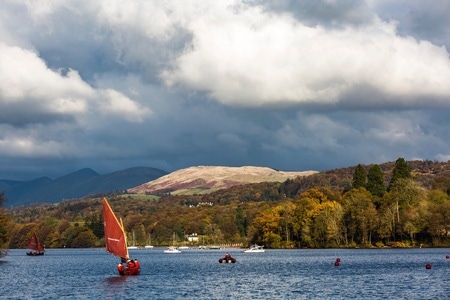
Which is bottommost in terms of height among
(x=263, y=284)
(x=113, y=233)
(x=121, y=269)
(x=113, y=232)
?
(x=263, y=284)

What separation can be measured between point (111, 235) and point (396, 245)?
109 m

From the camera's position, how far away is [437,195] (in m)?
187

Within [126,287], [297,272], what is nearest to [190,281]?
[126,287]

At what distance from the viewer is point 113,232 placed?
327 feet

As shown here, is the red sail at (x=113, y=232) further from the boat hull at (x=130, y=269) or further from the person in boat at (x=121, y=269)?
the boat hull at (x=130, y=269)

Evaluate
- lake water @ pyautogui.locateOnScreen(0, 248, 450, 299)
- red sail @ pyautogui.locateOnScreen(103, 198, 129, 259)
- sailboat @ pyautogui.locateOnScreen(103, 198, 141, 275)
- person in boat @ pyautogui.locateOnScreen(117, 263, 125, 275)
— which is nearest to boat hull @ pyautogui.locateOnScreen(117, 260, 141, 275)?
person in boat @ pyautogui.locateOnScreen(117, 263, 125, 275)

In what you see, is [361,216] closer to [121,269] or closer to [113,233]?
[121,269]

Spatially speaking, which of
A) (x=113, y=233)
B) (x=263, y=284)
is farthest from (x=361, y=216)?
(x=263, y=284)

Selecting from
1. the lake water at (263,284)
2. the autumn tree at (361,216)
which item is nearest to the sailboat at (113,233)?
the lake water at (263,284)

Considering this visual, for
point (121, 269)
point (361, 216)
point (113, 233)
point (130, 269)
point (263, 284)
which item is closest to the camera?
point (263, 284)

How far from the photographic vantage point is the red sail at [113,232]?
99.0 metres

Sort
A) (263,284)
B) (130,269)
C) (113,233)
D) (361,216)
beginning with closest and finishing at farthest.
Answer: (263,284) → (113,233) → (130,269) → (361,216)

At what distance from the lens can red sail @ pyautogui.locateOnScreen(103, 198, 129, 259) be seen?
9900 cm

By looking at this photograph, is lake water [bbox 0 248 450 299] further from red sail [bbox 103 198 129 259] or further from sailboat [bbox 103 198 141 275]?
red sail [bbox 103 198 129 259]
